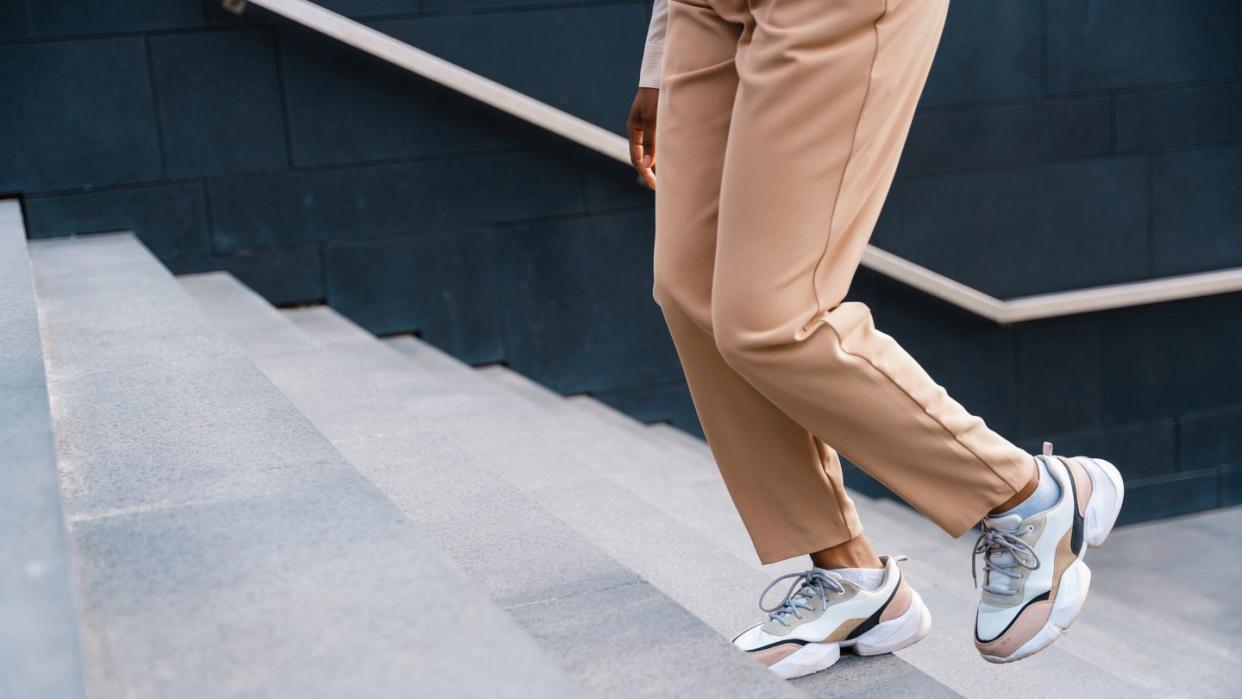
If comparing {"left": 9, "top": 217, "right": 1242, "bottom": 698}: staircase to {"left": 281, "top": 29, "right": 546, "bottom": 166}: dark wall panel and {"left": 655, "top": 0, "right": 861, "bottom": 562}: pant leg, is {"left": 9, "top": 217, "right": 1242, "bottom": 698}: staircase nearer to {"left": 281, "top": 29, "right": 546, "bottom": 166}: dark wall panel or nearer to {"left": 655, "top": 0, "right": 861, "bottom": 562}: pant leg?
{"left": 655, "top": 0, "right": 861, "bottom": 562}: pant leg

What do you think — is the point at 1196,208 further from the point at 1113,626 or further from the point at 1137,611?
the point at 1113,626

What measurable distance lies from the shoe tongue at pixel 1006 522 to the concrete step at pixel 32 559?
80 cm

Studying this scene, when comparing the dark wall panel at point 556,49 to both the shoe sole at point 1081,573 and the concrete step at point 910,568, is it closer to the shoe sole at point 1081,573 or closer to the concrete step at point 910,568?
the concrete step at point 910,568

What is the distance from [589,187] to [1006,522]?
7.29 feet

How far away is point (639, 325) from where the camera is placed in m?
3.31

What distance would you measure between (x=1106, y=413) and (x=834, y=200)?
3015 mm

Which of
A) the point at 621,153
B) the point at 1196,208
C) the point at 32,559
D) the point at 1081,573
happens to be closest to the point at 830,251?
the point at 1081,573

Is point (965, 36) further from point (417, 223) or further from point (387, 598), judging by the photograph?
point (387, 598)

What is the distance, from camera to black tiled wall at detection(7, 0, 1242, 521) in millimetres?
2900

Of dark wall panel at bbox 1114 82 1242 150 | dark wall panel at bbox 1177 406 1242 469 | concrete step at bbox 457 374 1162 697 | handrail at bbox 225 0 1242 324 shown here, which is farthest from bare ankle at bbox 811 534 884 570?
dark wall panel at bbox 1177 406 1242 469

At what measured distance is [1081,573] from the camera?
3.84ft

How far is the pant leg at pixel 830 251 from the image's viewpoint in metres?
1.03

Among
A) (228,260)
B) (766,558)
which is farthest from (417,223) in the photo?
(766,558)

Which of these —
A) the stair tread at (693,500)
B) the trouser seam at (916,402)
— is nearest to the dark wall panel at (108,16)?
the stair tread at (693,500)
